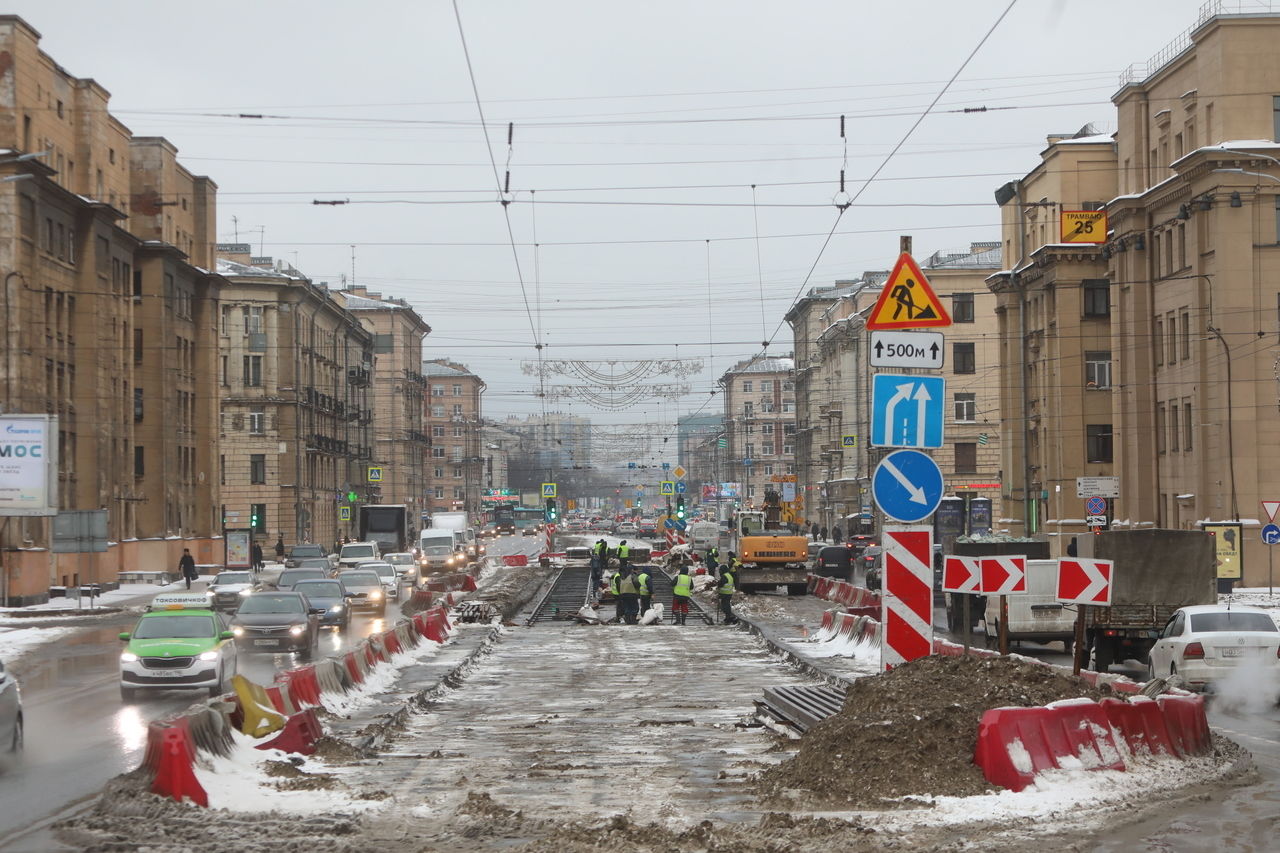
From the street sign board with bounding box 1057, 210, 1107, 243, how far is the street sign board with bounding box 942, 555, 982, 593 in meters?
44.5

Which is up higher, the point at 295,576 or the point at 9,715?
the point at 9,715

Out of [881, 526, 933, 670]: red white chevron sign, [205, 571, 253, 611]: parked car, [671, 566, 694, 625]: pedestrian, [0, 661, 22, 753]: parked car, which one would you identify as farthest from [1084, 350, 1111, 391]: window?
[0, 661, 22, 753]: parked car

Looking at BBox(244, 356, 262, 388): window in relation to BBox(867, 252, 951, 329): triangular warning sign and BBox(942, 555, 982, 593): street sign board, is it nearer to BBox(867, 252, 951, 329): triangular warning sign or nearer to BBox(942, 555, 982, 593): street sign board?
Answer: BBox(942, 555, 982, 593): street sign board

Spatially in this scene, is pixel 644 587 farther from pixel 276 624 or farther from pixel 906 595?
pixel 906 595

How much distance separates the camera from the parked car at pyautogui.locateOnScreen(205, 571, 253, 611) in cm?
4916

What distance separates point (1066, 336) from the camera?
7219cm

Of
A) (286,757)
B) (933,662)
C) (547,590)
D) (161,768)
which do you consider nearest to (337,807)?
(161,768)

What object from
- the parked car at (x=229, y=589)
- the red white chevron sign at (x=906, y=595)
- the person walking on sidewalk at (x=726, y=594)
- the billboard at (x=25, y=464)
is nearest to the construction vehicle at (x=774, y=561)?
the person walking on sidewalk at (x=726, y=594)

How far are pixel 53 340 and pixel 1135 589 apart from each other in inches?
1657

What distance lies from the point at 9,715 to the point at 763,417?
135132 millimetres

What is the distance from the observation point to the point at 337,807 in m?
13.1

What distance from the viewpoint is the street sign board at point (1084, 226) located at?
198 feet

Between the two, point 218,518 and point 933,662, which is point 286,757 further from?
point 218,518

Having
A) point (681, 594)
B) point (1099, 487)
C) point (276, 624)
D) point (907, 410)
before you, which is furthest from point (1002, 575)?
point (1099, 487)
